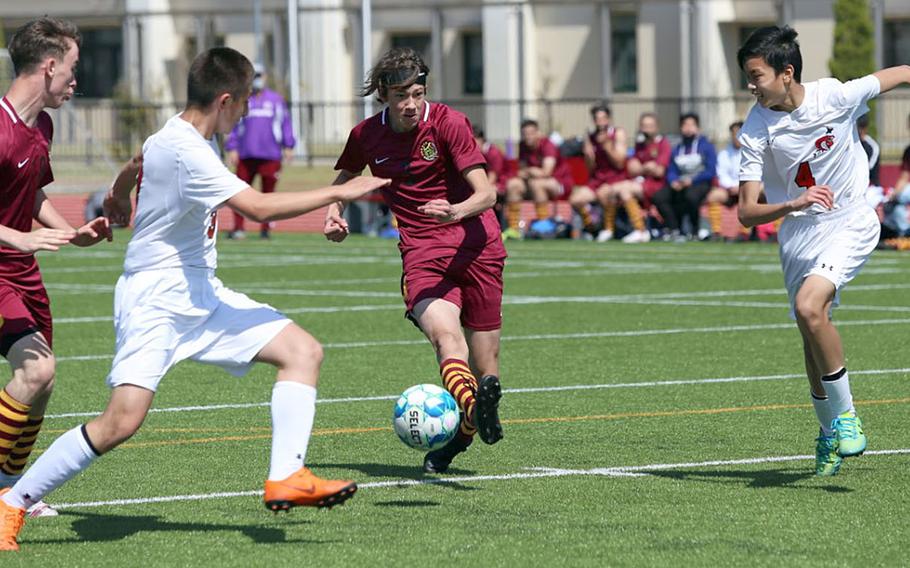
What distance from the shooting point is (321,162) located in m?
43.4

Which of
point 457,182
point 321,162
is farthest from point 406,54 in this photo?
point 321,162

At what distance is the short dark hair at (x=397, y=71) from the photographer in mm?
8398

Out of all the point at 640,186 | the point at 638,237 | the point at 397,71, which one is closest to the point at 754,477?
the point at 397,71

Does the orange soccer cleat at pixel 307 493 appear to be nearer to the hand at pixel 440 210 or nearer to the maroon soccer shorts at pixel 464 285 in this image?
the hand at pixel 440 210

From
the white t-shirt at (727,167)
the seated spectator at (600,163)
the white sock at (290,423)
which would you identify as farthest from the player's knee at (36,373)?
the white t-shirt at (727,167)

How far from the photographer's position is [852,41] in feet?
129

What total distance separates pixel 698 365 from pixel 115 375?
6.22 m

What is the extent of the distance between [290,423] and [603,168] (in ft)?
63.1

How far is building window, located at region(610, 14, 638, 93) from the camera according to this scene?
4803cm

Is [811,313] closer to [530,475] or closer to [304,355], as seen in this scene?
[530,475]

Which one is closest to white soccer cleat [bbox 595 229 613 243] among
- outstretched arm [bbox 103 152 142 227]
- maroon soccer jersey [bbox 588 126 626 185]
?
maroon soccer jersey [bbox 588 126 626 185]

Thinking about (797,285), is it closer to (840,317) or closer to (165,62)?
(840,317)

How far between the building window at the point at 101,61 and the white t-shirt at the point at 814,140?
154 ft

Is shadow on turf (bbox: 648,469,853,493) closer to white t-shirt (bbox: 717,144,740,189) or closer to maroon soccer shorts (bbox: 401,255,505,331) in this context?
maroon soccer shorts (bbox: 401,255,505,331)
